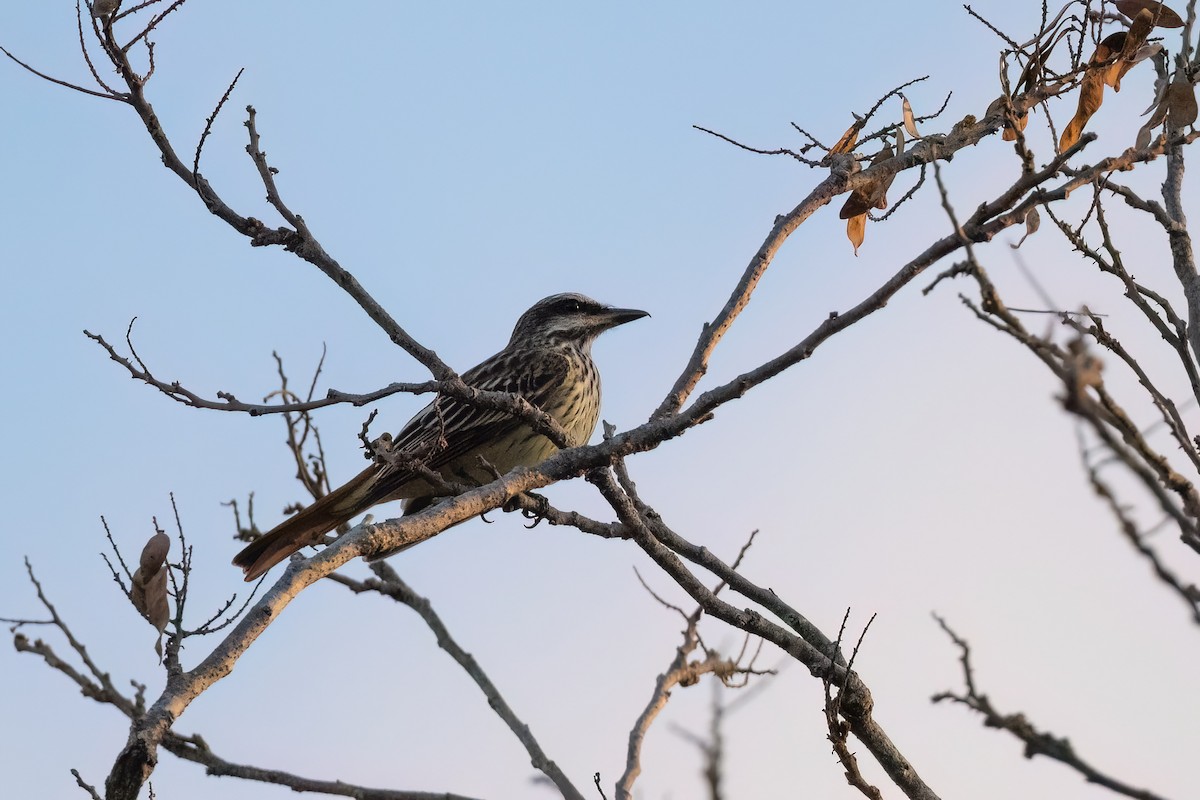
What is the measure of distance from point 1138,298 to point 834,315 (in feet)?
5.47

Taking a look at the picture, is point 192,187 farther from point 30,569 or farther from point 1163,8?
point 1163,8

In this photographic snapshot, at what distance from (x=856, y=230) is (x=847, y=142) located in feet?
1.40

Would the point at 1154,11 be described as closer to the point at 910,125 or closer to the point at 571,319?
the point at 910,125

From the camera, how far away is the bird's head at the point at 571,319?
960cm

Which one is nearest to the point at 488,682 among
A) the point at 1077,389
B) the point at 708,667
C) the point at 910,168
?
the point at 708,667

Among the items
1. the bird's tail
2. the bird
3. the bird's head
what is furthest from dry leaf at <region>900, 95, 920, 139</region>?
the bird's head

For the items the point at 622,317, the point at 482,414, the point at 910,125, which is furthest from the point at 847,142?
the point at 622,317

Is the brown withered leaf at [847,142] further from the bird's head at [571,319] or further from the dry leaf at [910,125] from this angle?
the bird's head at [571,319]

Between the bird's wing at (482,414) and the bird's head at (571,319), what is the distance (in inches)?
15.7

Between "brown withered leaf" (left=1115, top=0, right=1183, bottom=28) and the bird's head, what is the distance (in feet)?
16.4

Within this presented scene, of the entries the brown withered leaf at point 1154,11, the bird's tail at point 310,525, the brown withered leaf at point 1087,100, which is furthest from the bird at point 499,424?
the brown withered leaf at point 1154,11

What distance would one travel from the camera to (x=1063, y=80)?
199 inches

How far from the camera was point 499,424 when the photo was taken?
773 cm

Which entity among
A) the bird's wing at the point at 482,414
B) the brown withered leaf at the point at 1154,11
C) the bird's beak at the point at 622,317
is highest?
the bird's beak at the point at 622,317
